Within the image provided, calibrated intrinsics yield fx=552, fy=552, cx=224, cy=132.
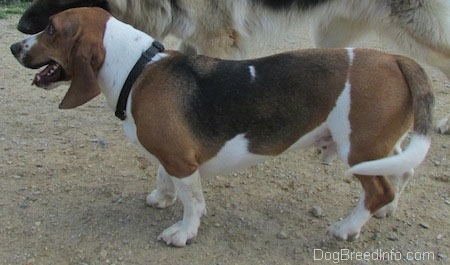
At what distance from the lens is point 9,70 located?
18.3 ft

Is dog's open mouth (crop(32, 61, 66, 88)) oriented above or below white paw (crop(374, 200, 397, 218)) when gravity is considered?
above

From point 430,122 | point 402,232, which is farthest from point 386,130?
point 402,232

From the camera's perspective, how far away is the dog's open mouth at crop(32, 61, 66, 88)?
2.91 metres

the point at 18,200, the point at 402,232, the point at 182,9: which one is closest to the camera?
the point at 402,232

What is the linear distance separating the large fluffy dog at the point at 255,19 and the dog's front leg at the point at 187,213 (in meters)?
1.38

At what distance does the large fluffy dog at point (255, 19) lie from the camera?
3.99 m

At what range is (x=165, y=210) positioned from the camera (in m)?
3.41

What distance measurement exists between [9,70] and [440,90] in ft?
14.0

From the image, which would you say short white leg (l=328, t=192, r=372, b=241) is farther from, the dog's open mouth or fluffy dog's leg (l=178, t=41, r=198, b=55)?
fluffy dog's leg (l=178, t=41, r=198, b=55)

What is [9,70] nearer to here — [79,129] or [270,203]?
[79,129]

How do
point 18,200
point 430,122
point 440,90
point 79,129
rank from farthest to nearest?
point 440,90 → point 79,129 → point 18,200 → point 430,122

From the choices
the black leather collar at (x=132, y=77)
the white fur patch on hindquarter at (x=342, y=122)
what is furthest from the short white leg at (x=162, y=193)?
the white fur patch on hindquarter at (x=342, y=122)

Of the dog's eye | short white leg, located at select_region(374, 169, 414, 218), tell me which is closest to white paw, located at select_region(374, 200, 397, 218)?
short white leg, located at select_region(374, 169, 414, 218)

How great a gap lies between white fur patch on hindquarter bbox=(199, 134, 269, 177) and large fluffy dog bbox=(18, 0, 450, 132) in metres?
1.24
